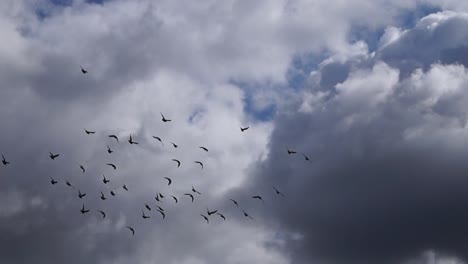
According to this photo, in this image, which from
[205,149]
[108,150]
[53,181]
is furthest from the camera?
[53,181]

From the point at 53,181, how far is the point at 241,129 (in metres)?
47.0

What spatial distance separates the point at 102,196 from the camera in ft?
456

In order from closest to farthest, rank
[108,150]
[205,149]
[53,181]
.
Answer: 1. [205,149]
2. [108,150]
3. [53,181]

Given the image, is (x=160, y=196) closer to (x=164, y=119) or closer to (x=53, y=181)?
(x=164, y=119)

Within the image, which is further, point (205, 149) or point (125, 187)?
point (125, 187)

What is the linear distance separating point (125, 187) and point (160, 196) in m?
9.01

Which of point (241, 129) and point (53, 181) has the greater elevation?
point (241, 129)

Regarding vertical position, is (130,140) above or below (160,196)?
above

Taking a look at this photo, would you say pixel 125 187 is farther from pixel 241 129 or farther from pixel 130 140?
pixel 241 129

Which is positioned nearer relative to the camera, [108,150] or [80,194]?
[108,150]

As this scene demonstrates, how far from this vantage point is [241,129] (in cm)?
13075

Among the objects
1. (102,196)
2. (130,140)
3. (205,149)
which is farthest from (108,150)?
(205,149)

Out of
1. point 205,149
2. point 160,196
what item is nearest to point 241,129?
point 205,149

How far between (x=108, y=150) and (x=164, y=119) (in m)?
14.9
